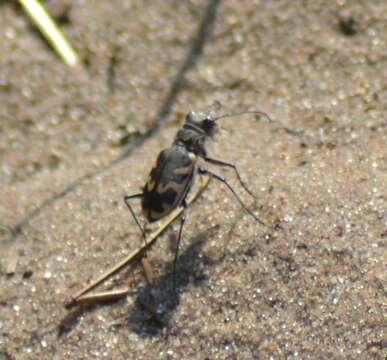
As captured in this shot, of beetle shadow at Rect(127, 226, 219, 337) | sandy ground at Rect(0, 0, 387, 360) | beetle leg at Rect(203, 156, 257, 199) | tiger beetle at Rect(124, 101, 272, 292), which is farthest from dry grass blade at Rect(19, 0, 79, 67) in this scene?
beetle shadow at Rect(127, 226, 219, 337)

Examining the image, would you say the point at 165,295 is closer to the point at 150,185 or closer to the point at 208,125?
the point at 150,185

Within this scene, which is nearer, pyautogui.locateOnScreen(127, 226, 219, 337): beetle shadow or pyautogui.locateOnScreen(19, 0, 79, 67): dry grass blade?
pyautogui.locateOnScreen(127, 226, 219, 337): beetle shadow

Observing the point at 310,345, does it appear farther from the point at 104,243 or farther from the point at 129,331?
the point at 104,243

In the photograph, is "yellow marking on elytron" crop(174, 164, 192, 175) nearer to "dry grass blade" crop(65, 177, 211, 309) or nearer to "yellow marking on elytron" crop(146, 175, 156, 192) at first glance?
"yellow marking on elytron" crop(146, 175, 156, 192)

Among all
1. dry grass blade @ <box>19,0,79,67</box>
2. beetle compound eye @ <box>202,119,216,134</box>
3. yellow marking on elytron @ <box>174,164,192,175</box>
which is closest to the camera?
yellow marking on elytron @ <box>174,164,192,175</box>

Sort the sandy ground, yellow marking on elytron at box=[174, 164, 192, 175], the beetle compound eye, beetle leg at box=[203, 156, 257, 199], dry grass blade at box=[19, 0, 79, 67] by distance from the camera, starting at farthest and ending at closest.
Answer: dry grass blade at box=[19, 0, 79, 67] → the beetle compound eye → beetle leg at box=[203, 156, 257, 199] → yellow marking on elytron at box=[174, 164, 192, 175] → the sandy ground

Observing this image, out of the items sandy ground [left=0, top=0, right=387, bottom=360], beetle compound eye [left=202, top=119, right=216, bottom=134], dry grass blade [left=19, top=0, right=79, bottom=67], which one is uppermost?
dry grass blade [left=19, top=0, right=79, bottom=67]

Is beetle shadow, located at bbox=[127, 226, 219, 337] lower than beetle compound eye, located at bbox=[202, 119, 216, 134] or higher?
lower

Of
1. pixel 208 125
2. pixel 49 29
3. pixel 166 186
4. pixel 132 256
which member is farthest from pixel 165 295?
pixel 49 29
